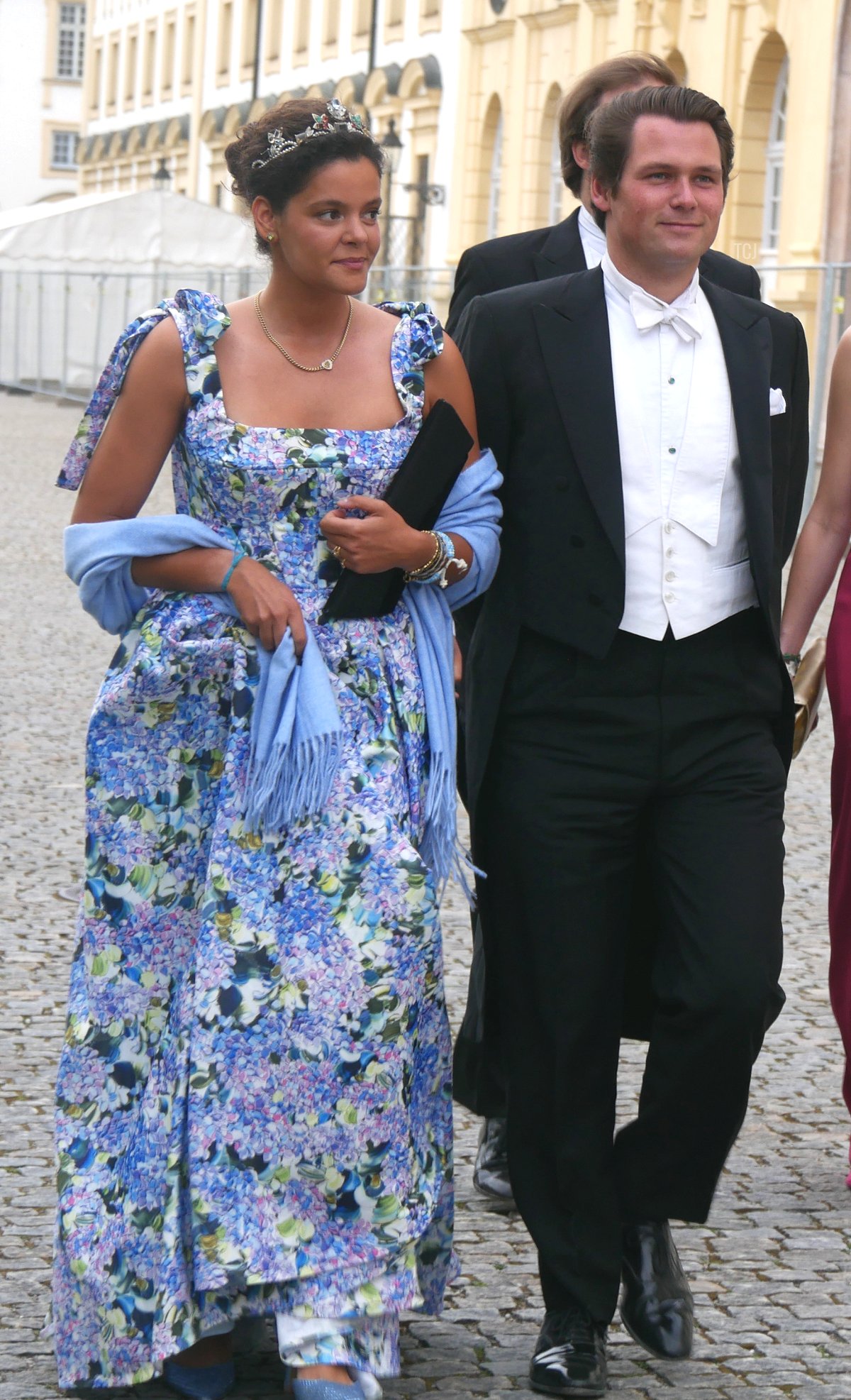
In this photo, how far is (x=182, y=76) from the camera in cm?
5772

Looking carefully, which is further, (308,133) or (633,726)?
(633,726)

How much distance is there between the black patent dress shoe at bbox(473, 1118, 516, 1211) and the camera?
4.46m

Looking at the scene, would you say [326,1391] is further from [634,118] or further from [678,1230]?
[634,118]

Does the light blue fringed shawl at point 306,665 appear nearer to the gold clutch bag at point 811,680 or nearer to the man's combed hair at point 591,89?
the gold clutch bag at point 811,680

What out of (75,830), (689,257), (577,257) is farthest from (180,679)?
(75,830)

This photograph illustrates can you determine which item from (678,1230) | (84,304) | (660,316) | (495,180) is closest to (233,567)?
(660,316)

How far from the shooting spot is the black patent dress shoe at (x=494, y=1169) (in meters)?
4.46

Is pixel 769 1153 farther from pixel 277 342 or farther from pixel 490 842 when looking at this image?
pixel 277 342

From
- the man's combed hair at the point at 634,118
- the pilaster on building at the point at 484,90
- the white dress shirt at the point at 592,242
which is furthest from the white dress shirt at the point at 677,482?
the pilaster on building at the point at 484,90

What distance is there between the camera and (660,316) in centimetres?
369

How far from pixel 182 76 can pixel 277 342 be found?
56238 mm

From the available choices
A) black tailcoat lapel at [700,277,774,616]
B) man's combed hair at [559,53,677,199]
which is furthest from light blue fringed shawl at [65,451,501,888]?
man's combed hair at [559,53,677,199]

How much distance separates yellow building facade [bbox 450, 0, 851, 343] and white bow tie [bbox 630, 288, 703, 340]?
48.6 ft

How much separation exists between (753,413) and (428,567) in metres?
0.56
